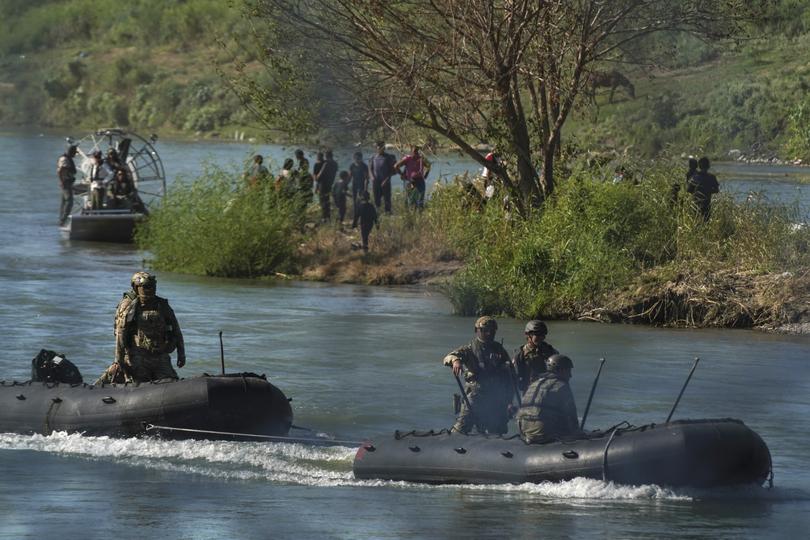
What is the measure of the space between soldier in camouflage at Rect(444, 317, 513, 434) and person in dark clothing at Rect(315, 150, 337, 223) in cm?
1877

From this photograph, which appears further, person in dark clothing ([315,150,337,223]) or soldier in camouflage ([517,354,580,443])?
person in dark clothing ([315,150,337,223])

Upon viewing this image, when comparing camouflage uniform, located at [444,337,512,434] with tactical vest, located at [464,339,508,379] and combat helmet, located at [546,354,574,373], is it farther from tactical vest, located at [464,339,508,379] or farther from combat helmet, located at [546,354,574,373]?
combat helmet, located at [546,354,574,373]

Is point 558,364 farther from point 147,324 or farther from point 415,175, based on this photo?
point 415,175

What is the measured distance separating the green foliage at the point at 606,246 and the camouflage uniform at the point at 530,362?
34.6 feet

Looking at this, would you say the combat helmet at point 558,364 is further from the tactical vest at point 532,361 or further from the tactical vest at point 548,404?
the tactical vest at point 532,361

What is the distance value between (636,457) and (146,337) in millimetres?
5208

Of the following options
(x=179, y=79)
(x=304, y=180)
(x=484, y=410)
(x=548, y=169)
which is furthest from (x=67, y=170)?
(x=179, y=79)

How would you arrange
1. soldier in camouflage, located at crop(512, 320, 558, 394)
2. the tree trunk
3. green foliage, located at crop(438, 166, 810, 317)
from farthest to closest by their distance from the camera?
1. the tree trunk
2. green foliage, located at crop(438, 166, 810, 317)
3. soldier in camouflage, located at crop(512, 320, 558, 394)

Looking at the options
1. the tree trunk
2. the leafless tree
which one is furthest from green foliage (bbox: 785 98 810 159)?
the tree trunk

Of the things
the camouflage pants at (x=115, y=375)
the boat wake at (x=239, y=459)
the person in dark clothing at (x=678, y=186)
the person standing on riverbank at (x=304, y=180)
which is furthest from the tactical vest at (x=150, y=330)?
the person standing on riverbank at (x=304, y=180)

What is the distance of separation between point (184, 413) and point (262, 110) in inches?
544

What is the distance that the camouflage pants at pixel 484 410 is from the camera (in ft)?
48.5

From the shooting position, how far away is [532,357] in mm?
14461

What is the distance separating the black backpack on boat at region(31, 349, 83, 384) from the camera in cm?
1727
